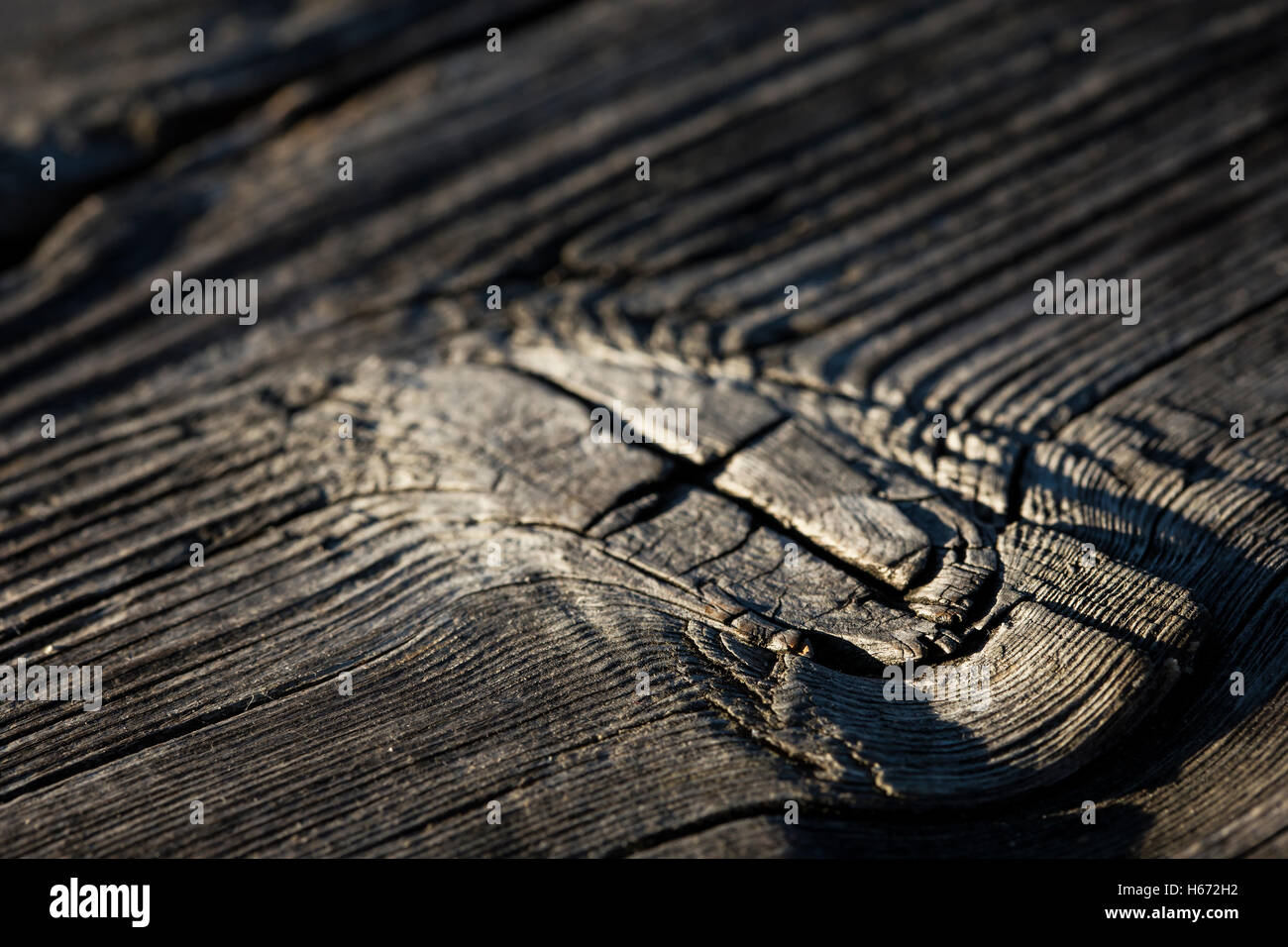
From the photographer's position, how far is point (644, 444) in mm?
2205

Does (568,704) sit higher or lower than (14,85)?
lower

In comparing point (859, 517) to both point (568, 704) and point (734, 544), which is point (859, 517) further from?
point (568, 704)

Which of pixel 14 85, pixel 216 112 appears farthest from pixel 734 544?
pixel 14 85

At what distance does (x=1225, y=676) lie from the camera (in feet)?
5.66

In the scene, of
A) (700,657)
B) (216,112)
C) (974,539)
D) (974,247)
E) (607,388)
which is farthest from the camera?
(216,112)

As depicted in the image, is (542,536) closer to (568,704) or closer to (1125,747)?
(568,704)

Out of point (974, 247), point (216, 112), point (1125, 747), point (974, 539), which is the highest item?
point (216, 112)

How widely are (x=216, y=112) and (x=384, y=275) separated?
0.74 m

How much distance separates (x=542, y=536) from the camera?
6.66ft

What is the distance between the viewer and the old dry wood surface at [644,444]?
5.34 feet

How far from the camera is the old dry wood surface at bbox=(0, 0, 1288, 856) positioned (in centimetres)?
163

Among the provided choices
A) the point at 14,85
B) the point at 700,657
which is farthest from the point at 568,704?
the point at 14,85

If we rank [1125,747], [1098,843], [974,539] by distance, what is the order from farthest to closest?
[974,539] < [1125,747] < [1098,843]

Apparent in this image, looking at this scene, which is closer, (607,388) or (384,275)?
(607,388)
